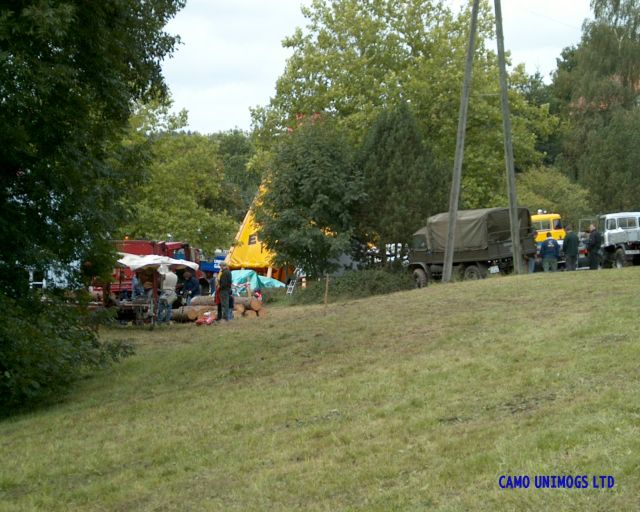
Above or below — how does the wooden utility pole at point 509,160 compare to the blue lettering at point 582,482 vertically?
above

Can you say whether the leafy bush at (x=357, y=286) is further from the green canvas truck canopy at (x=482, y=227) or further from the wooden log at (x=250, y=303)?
the wooden log at (x=250, y=303)

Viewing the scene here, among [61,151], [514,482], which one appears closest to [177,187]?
[61,151]

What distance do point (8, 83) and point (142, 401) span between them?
179 inches

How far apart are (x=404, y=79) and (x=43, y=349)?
3406cm

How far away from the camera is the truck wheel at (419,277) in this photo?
3631cm

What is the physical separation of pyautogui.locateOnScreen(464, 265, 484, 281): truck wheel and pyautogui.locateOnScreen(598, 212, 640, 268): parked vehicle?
5.40 metres

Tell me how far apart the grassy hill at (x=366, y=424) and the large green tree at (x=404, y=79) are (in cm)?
2897

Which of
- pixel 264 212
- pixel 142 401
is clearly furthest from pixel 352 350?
pixel 264 212

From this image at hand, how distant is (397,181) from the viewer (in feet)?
124

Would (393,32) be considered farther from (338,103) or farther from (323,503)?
(323,503)

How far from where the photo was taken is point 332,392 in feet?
38.8

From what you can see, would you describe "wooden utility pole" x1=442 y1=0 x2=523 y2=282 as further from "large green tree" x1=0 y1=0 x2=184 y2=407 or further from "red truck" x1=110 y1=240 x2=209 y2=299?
"large green tree" x1=0 y1=0 x2=184 y2=407

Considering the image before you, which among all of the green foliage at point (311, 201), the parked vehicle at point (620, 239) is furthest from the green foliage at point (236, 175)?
the parked vehicle at point (620, 239)

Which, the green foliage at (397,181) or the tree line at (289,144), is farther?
the green foliage at (397,181)
